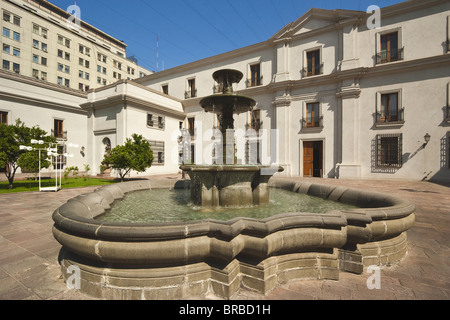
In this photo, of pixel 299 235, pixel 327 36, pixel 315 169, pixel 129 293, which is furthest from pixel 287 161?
pixel 129 293

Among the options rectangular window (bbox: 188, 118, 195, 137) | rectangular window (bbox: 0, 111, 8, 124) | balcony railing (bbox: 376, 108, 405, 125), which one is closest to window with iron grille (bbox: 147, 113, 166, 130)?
rectangular window (bbox: 188, 118, 195, 137)

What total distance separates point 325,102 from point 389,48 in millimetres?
5834

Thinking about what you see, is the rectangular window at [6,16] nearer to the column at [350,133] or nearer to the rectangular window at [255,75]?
the rectangular window at [255,75]

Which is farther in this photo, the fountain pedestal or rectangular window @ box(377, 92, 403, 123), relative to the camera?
rectangular window @ box(377, 92, 403, 123)

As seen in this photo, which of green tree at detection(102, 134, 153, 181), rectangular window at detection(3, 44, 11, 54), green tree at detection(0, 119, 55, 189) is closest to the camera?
green tree at detection(0, 119, 55, 189)

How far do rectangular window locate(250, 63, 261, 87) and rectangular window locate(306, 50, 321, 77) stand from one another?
4.67 metres

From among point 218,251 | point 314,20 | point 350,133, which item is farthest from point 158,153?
point 218,251

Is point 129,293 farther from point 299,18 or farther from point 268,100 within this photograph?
point 299,18

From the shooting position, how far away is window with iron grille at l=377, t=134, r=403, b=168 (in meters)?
14.7

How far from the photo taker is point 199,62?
77.2 ft

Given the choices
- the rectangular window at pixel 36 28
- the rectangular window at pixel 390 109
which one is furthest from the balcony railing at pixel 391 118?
the rectangular window at pixel 36 28

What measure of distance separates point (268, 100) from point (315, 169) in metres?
8.07

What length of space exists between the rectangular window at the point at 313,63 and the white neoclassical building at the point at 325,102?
9 cm

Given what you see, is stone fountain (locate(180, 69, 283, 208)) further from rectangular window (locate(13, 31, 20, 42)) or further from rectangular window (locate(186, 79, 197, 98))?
rectangular window (locate(13, 31, 20, 42))
